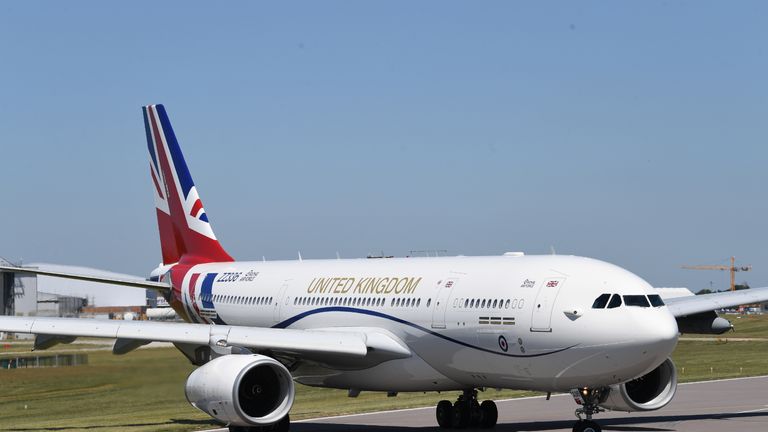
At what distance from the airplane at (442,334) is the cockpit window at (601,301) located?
3cm

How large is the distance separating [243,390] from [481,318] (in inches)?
215

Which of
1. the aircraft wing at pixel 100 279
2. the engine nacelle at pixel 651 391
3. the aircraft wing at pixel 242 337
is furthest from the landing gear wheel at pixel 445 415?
the aircraft wing at pixel 100 279

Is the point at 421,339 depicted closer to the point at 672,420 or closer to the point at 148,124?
the point at 672,420

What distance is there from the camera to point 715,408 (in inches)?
1303

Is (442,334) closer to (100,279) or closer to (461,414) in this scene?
(461,414)

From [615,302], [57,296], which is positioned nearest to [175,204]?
[615,302]

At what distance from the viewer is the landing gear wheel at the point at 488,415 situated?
2955cm

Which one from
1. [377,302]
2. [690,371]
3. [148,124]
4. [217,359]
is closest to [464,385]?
[377,302]

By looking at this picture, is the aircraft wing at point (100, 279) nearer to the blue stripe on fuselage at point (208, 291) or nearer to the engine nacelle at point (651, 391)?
the blue stripe on fuselage at point (208, 291)

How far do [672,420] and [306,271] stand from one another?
10495 millimetres

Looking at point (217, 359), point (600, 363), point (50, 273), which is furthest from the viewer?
point (50, 273)

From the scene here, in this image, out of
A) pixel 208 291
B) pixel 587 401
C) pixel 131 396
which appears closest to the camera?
pixel 587 401

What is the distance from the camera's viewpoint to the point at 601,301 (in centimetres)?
2405

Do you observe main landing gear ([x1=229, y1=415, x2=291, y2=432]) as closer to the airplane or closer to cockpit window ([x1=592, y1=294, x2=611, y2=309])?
the airplane
